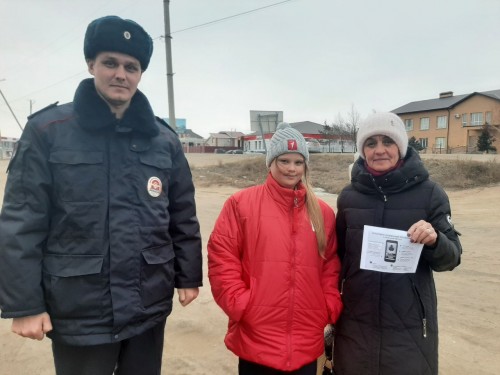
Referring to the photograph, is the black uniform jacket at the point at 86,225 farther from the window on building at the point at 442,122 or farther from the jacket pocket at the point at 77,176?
the window on building at the point at 442,122

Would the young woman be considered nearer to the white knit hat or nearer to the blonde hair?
the blonde hair

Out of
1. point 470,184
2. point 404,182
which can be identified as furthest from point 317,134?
point 404,182

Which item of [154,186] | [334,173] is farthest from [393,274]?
[334,173]

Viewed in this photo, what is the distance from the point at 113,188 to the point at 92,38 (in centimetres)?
77

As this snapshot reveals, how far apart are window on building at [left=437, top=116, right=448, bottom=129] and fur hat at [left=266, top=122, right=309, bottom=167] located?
54108 mm

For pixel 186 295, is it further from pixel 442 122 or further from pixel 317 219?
pixel 442 122

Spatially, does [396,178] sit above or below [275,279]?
above

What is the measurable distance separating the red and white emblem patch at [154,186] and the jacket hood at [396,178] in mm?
1145

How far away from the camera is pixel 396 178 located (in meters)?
2.25

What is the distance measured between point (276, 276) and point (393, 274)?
25.5 inches

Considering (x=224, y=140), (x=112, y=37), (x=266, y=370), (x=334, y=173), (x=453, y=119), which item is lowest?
(x=334, y=173)

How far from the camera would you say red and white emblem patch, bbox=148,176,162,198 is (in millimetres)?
2151

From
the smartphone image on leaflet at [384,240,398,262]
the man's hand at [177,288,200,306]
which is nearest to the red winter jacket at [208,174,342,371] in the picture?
the man's hand at [177,288,200,306]

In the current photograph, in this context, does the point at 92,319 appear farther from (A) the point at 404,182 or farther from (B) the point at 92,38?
(A) the point at 404,182
